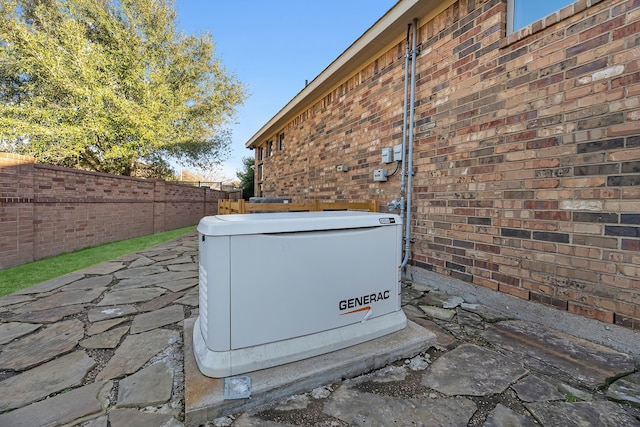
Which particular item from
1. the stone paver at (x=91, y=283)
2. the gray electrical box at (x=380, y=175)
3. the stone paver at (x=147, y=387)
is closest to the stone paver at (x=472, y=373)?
the stone paver at (x=147, y=387)

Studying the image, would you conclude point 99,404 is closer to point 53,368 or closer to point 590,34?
point 53,368

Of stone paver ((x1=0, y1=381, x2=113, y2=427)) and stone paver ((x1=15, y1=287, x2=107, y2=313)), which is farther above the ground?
stone paver ((x1=15, y1=287, x2=107, y2=313))

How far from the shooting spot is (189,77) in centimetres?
1192

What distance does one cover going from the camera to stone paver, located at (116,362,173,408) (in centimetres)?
156

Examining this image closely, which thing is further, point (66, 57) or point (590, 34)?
point (66, 57)

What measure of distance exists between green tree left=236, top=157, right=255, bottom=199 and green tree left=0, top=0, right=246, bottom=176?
11.6ft

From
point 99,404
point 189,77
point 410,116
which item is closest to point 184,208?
point 189,77

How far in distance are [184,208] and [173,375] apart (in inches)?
397

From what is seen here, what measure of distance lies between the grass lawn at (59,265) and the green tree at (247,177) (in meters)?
9.62

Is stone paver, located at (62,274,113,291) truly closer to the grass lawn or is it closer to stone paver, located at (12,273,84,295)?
stone paver, located at (12,273,84,295)

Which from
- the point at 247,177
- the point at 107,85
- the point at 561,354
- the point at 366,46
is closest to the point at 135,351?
the point at 561,354

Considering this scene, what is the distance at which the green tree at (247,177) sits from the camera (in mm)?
16266

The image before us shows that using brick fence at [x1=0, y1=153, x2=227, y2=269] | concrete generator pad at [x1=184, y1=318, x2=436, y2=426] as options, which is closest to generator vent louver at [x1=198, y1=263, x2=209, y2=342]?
concrete generator pad at [x1=184, y1=318, x2=436, y2=426]

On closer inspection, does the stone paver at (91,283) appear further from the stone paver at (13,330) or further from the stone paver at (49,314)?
the stone paver at (13,330)
